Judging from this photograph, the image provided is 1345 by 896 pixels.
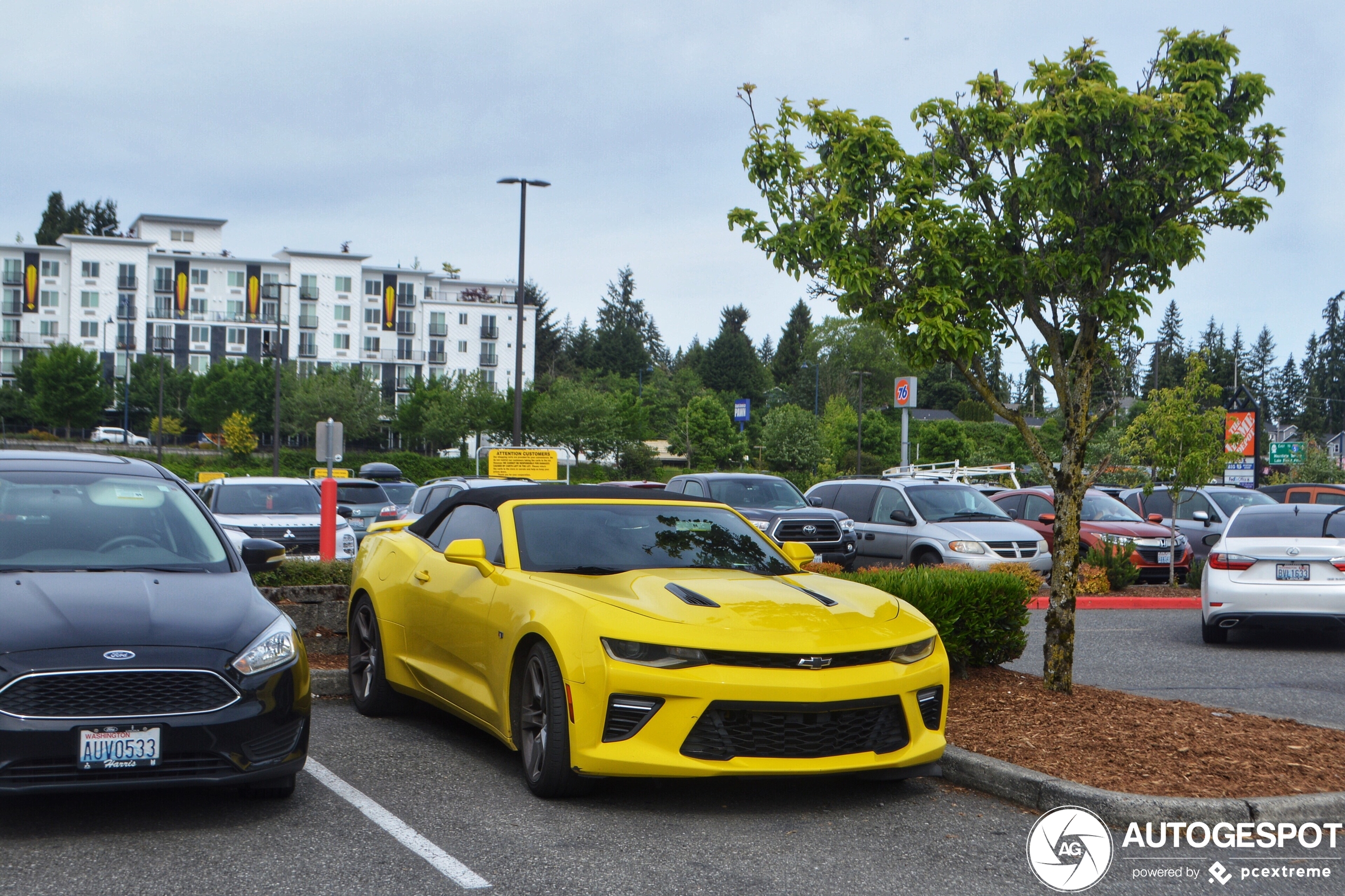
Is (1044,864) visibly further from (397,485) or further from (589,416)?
(589,416)

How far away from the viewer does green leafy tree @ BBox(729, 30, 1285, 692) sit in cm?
722

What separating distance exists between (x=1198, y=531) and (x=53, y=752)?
19.2m

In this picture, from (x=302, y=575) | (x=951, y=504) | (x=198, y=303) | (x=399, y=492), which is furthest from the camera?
(x=198, y=303)

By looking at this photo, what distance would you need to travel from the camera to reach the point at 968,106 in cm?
791

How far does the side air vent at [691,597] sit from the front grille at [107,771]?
203 centimetres

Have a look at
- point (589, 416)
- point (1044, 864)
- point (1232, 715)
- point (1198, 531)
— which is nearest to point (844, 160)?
point (1232, 715)

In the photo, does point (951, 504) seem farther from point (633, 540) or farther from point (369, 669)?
point (633, 540)

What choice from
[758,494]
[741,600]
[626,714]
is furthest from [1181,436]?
[626,714]

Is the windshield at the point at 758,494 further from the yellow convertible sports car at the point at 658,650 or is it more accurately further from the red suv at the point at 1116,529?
the yellow convertible sports car at the point at 658,650

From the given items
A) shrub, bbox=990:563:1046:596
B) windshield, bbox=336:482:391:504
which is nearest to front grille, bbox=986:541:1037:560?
shrub, bbox=990:563:1046:596

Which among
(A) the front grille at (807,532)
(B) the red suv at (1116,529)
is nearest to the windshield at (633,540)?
(A) the front grille at (807,532)

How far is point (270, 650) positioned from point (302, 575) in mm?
4921

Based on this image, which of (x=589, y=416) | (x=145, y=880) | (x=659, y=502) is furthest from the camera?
(x=589, y=416)

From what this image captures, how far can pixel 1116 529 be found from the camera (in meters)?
19.0
